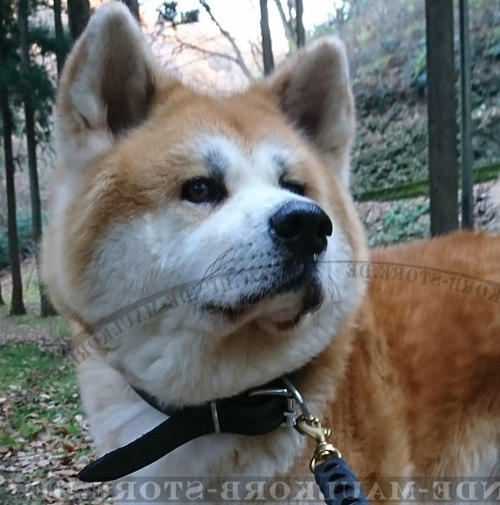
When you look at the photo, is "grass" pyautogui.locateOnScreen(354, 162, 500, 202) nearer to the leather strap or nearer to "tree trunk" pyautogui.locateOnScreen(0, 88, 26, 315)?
"tree trunk" pyautogui.locateOnScreen(0, 88, 26, 315)

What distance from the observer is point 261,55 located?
133 inches

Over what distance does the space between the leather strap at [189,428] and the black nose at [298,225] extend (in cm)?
41

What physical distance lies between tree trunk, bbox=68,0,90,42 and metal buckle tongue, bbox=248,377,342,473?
2.83 m

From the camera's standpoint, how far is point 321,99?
1.77 metres

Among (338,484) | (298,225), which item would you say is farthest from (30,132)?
(338,484)

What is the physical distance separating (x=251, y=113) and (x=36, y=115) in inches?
116

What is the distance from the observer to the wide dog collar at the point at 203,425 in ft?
4.40

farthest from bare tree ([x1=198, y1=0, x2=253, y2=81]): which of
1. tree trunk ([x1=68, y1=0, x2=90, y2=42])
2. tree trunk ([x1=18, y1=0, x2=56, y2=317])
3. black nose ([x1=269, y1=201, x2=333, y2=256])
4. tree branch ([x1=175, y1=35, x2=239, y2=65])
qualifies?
black nose ([x1=269, y1=201, x2=333, y2=256])

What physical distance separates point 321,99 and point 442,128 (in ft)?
7.58

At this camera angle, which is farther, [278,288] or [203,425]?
[203,425]

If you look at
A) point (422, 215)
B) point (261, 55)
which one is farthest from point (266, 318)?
point (422, 215)

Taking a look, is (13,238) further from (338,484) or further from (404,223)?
(338,484)

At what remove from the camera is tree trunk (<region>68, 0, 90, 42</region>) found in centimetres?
346

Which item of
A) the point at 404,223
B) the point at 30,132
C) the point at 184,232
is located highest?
the point at 184,232
